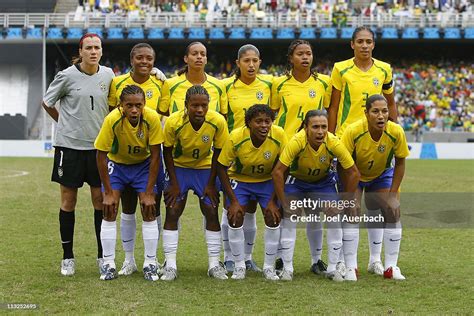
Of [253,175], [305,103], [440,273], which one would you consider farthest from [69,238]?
[440,273]

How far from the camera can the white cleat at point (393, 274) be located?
6594mm

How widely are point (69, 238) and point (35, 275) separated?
18.0 inches

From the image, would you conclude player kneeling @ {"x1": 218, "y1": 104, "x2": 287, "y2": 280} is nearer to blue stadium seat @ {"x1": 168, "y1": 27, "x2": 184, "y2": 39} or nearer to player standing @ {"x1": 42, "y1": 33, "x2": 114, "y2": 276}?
player standing @ {"x1": 42, "y1": 33, "x2": 114, "y2": 276}

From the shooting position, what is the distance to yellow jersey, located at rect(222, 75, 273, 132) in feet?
23.6

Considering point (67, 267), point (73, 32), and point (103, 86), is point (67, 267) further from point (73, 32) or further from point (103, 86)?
point (73, 32)

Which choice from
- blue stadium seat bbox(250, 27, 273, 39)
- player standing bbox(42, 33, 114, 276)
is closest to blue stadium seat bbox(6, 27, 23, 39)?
blue stadium seat bbox(250, 27, 273, 39)

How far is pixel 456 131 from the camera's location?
3098 centimetres

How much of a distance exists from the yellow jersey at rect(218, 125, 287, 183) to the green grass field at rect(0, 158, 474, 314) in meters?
1.02

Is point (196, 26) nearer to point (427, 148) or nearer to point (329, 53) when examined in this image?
point (329, 53)

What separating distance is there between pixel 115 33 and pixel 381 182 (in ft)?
106

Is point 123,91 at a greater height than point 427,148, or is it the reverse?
point 123,91

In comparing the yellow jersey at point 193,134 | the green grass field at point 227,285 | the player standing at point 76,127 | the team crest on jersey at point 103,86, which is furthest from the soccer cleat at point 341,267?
the team crest on jersey at point 103,86

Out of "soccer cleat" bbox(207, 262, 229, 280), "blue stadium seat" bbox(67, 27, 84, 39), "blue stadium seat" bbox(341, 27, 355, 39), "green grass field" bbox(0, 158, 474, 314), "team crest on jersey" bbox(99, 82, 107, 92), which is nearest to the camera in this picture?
"green grass field" bbox(0, 158, 474, 314)

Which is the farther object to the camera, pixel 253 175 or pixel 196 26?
pixel 196 26
